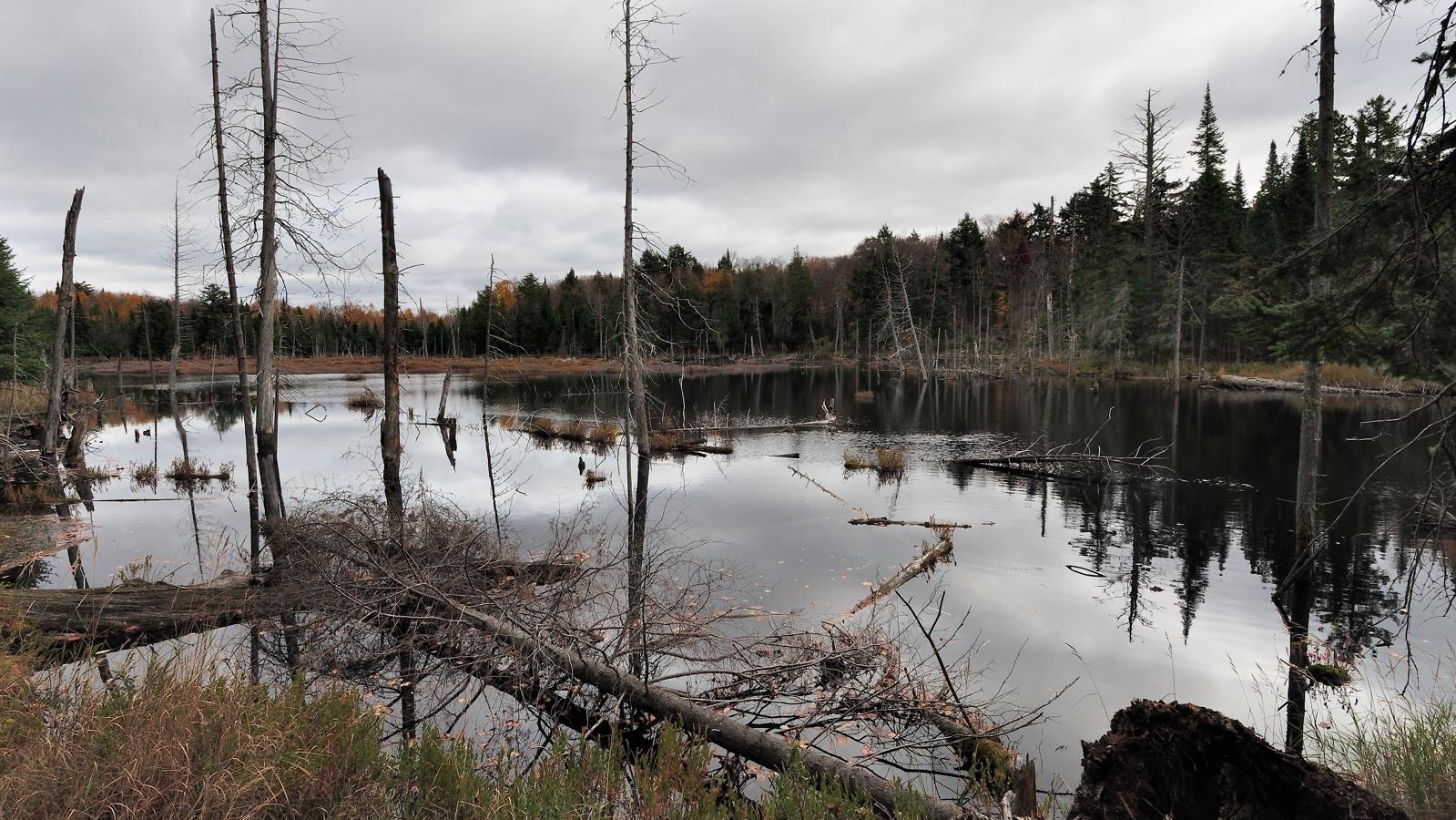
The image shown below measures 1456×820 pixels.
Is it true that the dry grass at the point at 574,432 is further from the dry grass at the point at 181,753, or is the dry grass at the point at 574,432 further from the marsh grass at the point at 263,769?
the dry grass at the point at 181,753

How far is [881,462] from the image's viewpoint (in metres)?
21.8

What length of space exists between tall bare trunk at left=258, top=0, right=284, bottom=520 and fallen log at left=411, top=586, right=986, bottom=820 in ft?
19.1

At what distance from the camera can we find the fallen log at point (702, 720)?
15.5ft

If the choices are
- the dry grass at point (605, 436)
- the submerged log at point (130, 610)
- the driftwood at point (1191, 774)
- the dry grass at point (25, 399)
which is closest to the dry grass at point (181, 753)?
the submerged log at point (130, 610)

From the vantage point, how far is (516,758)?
20.6ft

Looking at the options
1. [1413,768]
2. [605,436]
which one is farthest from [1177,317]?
[1413,768]

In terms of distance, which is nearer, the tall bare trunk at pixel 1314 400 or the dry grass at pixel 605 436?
the tall bare trunk at pixel 1314 400

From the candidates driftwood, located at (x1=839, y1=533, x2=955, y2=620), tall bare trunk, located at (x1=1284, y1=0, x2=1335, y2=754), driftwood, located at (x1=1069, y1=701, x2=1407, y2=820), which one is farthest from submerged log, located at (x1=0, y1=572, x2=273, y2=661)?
tall bare trunk, located at (x1=1284, y1=0, x2=1335, y2=754)

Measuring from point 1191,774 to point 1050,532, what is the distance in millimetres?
11204

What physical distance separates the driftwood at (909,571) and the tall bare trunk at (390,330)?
752cm

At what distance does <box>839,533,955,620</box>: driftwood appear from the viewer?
399 inches

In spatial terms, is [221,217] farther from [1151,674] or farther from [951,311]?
[951,311]

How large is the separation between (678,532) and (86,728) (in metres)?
11.4

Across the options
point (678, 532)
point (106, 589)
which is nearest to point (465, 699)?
point (106, 589)
